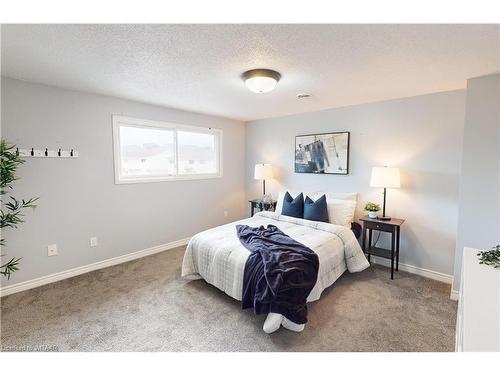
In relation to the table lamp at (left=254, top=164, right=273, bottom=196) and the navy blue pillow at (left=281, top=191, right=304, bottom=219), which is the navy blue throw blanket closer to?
the navy blue pillow at (left=281, top=191, right=304, bottom=219)

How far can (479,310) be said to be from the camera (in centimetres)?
107

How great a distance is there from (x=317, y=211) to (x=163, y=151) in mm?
2531

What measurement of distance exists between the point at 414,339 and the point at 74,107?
4.13 metres

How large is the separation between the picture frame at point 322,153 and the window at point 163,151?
1.53 meters

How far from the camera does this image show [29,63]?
6.69 ft

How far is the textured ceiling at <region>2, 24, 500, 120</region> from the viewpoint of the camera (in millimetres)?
1502

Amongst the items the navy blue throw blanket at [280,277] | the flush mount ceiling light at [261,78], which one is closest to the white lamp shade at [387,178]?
the navy blue throw blanket at [280,277]

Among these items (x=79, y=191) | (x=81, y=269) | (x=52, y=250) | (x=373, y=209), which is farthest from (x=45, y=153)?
(x=373, y=209)

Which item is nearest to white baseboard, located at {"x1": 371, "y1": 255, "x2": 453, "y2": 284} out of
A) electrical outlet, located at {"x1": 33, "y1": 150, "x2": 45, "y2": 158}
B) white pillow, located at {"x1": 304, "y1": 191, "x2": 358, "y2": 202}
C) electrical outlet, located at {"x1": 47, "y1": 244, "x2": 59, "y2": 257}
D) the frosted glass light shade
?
white pillow, located at {"x1": 304, "y1": 191, "x2": 358, "y2": 202}

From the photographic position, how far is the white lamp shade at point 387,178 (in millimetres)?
2887

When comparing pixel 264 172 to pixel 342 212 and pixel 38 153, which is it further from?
pixel 38 153

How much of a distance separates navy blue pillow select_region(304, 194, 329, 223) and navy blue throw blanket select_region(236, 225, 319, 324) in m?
0.89
